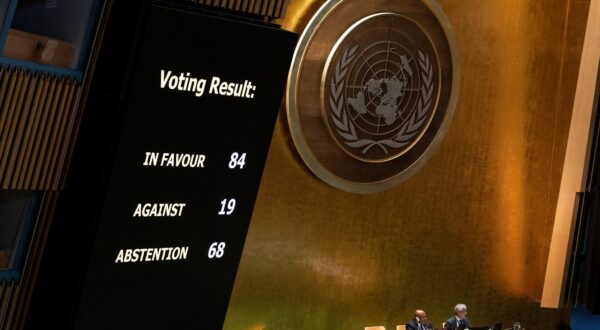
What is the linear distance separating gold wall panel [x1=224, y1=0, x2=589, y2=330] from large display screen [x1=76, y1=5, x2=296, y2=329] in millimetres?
2780

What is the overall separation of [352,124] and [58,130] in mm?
4211

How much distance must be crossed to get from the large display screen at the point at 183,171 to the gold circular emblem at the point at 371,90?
292 cm

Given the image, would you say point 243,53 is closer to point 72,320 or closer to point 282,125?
point 72,320

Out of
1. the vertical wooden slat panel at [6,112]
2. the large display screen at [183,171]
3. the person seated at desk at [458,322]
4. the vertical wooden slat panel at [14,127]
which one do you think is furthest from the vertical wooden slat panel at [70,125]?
the person seated at desk at [458,322]

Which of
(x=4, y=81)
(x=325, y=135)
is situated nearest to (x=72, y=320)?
(x=4, y=81)

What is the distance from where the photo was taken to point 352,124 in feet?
32.7

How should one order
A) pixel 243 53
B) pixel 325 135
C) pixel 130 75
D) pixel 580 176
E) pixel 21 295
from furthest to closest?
pixel 580 176
pixel 325 135
pixel 21 295
pixel 243 53
pixel 130 75

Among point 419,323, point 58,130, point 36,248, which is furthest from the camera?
point 419,323

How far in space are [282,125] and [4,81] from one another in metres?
3.82

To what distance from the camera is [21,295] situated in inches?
264

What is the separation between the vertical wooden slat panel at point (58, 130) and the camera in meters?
6.43

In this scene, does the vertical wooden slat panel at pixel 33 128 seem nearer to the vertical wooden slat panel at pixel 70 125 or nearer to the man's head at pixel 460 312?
the vertical wooden slat panel at pixel 70 125

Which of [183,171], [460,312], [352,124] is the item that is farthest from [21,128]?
[460,312]

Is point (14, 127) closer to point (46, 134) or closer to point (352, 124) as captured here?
point (46, 134)
